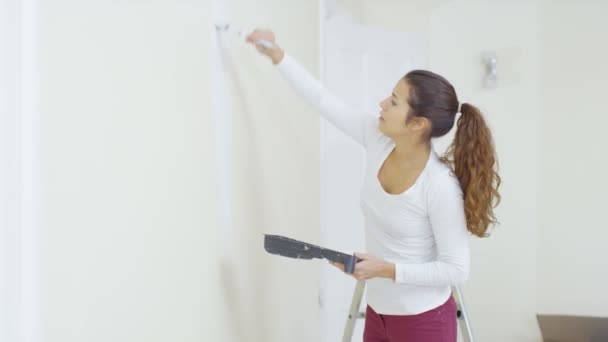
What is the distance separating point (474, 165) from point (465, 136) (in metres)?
0.08

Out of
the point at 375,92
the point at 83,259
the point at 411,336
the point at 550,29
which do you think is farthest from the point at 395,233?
the point at 550,29

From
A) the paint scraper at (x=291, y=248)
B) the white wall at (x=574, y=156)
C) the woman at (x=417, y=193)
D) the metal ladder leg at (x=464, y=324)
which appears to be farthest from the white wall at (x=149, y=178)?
the white wall at (x=574, y=156)

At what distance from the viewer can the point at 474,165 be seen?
128 cm

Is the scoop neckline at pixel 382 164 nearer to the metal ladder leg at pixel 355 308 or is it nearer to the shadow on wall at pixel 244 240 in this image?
the shadow on wall at pixel 244 240

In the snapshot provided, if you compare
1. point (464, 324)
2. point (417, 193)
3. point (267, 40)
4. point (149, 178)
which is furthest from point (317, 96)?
point (464, 324)

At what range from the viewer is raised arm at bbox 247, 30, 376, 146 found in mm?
1342

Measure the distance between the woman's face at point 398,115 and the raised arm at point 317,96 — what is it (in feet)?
0.45

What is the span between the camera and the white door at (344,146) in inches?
86.1

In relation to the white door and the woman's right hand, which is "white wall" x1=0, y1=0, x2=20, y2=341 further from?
the white door

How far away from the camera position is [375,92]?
2.39 metres

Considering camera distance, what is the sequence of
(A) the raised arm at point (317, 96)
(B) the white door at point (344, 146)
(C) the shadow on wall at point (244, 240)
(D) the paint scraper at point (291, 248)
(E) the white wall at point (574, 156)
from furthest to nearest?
(E) the white wall at point (574, 156) → (B) the white door at point (344, 146) → (A) the raised arm at point (317, 96) → (C) the shadow on wall at point (244, 240) → (D) the paint scraper at point (291, 248)

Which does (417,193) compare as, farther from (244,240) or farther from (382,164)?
(244,240)

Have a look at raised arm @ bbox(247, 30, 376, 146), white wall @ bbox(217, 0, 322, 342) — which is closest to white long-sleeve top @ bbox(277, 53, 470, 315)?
raised arm @ bbox(247, 30, 376, 146)

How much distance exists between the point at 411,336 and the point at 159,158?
0.88m
